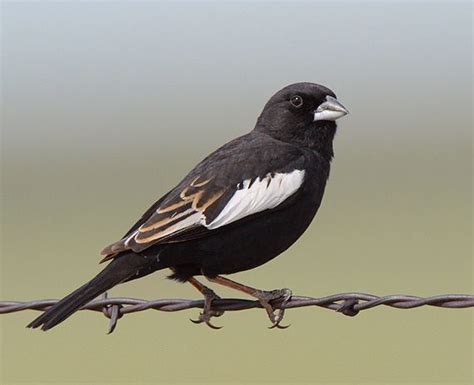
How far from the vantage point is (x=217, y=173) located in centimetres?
626

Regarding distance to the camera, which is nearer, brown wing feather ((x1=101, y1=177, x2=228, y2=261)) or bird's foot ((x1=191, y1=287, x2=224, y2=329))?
brown wing feather ((x1=101, y1=177, x2=228, y2=261))

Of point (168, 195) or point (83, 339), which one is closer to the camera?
point (168, 195)

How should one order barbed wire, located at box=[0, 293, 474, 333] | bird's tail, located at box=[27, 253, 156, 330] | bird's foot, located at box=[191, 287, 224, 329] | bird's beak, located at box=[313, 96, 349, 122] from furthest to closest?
bird's beak, located at box=[313, 96, 349, 122], bird's foot, located at box=[191, 287, 224, 329], bird's tail, located at box=[27, 253, 156, 330], barbed wire, located at box=[0, 293, 474, 333]

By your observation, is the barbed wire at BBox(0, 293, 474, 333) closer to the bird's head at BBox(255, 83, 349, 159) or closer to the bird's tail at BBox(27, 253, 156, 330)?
the bird's tail at BBox(27, 253, 156, 330)

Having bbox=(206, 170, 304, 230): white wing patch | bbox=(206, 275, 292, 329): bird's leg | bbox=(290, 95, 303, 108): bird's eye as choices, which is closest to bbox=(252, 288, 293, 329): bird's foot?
bbox=(206, 275, 292, 329): bird's leg

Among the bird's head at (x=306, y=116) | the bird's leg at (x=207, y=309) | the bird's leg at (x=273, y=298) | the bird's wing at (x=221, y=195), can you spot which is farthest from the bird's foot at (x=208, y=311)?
the bird's head at (x=306, y=116)

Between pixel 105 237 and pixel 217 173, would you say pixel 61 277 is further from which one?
pixel 217 173

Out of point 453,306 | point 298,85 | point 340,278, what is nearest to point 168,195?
point 298,85

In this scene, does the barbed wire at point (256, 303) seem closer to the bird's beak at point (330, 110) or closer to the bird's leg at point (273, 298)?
the bird's leg at point (273, 298)

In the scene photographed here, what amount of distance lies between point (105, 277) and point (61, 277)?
24.2 feet

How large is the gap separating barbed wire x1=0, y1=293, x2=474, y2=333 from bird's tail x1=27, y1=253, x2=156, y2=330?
0.05 m

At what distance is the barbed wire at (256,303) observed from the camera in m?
5.13

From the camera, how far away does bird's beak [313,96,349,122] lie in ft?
22.3

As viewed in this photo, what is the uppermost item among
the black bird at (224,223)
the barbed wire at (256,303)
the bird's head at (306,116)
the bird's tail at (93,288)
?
the bird's head at (306,116)
